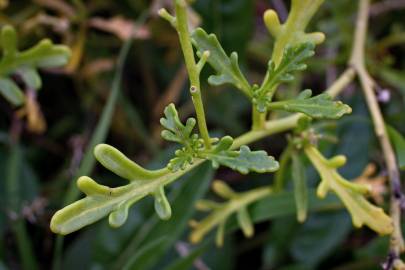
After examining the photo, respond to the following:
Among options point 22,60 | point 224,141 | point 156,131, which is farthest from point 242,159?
point 156,131

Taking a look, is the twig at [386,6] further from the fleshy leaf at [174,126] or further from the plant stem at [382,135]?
the fleshy leaf at [174,126]

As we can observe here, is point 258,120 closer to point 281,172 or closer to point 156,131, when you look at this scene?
point 281,172

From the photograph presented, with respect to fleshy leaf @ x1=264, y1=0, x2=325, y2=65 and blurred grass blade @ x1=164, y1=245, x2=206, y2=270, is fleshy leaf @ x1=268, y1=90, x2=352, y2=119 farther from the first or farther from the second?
blurred grass blade @ x1=164, y1=245, x2=206, y2=270

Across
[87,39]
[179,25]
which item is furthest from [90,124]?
[179,25]

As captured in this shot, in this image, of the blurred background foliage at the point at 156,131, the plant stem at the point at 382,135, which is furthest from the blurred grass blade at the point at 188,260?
the plant stem at the point at 382,135

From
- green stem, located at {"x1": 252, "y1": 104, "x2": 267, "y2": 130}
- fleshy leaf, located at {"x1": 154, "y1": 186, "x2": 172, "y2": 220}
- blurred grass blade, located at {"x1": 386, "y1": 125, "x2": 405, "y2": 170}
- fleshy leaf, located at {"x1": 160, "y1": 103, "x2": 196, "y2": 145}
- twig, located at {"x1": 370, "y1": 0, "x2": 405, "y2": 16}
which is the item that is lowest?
blurred grass blade, located at {"x1": 386, "y1": 125, "x2": 405, "y2": 170}

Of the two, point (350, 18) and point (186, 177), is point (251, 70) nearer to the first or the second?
point (350, 18)

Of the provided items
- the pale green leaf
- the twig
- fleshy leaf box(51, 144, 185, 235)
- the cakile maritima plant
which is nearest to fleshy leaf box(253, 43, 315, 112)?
the cakile maritima plant
